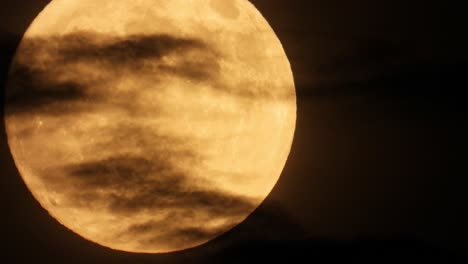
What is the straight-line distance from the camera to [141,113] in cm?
182

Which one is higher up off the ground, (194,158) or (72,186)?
(194,158)

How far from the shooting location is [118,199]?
6.30 feet

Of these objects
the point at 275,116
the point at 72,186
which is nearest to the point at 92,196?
the point at 72,186

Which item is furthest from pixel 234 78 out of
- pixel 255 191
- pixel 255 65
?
pixel 255 191

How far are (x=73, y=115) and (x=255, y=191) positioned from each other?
29.2 inches

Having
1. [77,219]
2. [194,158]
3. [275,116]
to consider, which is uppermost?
[275,116]

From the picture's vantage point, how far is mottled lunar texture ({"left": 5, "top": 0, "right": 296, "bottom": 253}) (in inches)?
72.0

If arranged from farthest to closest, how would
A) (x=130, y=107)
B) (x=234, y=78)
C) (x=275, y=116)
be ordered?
1. (x=275, y=116)
2. (x=234, y=78)
3. (x=130, y=107)

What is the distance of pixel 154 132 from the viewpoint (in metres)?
1.84

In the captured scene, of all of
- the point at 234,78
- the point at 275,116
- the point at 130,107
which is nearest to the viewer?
the point at 130,107

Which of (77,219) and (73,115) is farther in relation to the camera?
(77,219)

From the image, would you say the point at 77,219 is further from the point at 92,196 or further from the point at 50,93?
the point at 50,93

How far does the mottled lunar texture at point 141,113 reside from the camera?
183cm

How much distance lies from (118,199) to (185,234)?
0.96 ft
